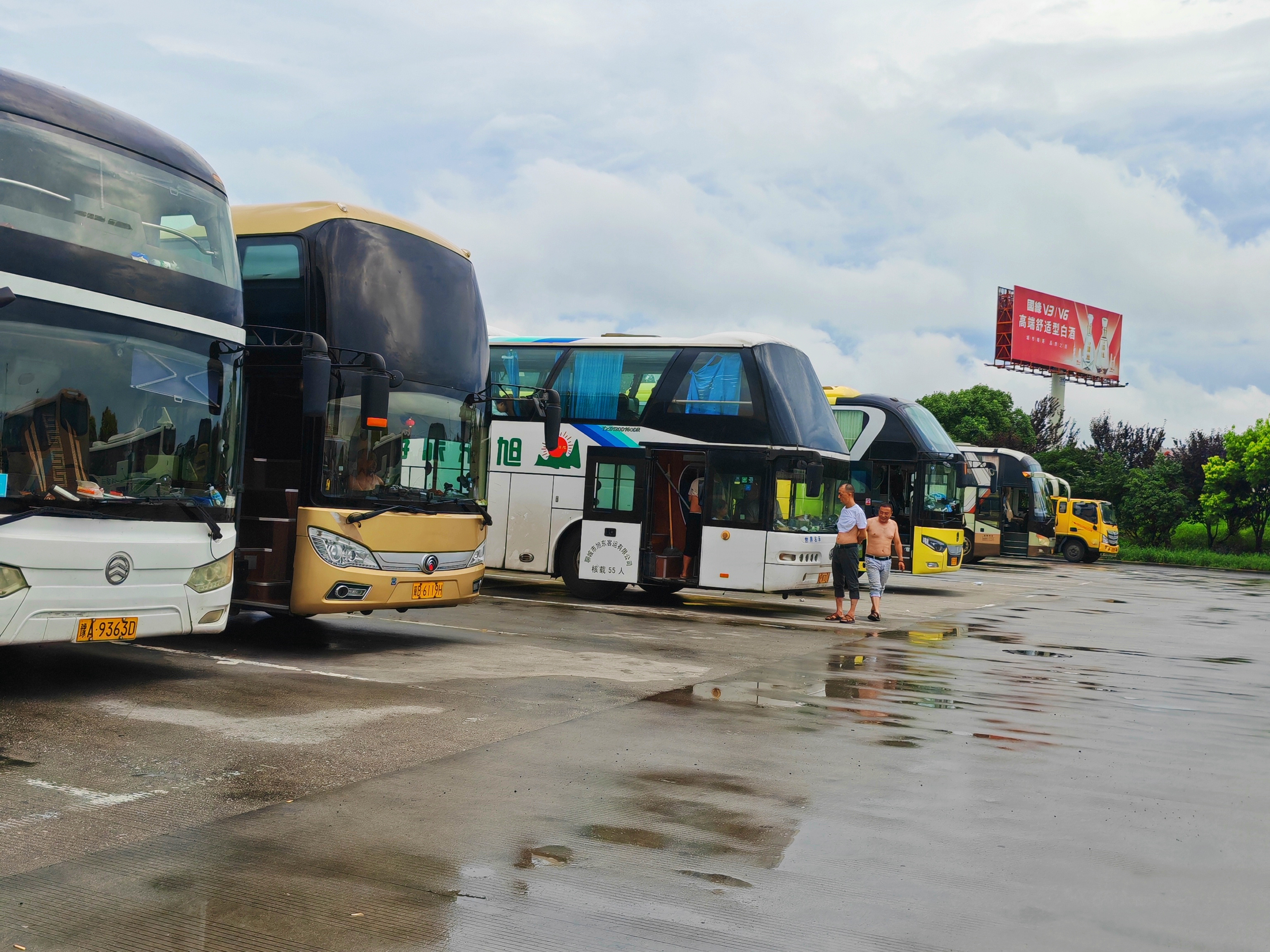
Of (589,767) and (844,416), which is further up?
(844,416)

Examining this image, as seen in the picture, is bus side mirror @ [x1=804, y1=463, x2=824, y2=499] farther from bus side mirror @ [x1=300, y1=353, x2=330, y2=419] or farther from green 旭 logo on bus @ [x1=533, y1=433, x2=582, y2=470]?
bus side mirror @ [x1=300, y1=353, x2=330, y2=419]

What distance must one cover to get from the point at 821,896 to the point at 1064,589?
24.2 meters

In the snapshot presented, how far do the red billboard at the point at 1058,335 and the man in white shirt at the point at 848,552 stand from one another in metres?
53.3

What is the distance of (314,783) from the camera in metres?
6.37

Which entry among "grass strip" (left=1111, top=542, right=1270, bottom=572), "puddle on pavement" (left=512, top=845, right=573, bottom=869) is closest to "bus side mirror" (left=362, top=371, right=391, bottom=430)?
"puddle on pavement" (left=512, top=845, right=573, bottom=869)

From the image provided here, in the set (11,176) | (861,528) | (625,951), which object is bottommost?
(625,951)

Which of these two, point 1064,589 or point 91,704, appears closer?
point 91,704

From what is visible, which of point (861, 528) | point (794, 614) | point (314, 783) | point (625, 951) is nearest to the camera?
point (625, 951)

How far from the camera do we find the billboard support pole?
2758 inches

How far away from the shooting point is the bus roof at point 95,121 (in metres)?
8.23

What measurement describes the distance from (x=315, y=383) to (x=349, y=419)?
1041 millimetres

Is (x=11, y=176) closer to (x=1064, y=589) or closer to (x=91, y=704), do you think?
(x=91, y=704)

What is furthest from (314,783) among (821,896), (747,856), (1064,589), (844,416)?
(1064,589)

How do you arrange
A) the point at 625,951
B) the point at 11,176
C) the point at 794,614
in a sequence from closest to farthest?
the point at 625,951 < the point at 11,176 < the point at 794,614
